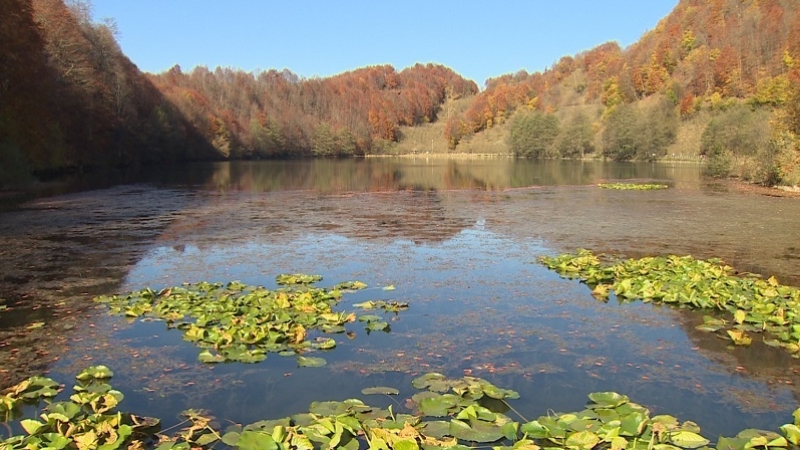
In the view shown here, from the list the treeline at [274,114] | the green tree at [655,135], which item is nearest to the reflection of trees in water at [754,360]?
the green tree at [655,135]

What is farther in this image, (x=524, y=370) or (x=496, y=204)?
(x=496, y=204)

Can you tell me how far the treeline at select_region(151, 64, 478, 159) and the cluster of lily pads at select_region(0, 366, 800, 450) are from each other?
99.6 m

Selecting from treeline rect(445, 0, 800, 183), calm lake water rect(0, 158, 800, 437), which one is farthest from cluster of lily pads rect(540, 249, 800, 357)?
treeline rect(445, 0, 800, 183)

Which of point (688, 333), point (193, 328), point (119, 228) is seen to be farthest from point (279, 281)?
point (119, 228)

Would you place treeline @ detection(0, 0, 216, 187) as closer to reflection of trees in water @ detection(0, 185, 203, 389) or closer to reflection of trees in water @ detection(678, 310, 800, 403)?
reflection of trees in water @ detection(0, 185, 203, 389)

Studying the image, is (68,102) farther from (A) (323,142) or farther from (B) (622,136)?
(A) (323,142)

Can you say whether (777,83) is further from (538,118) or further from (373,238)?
(373,238)

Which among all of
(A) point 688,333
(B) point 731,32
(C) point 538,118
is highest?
(B) point 731,32

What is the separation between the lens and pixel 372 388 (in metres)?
6.84

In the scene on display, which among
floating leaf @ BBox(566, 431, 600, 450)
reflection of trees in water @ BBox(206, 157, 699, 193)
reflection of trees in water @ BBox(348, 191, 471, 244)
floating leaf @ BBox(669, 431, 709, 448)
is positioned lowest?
floating leaf @ BBox(669, 431, 709, 448)

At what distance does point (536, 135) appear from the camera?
116 meters

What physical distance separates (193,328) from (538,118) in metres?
114

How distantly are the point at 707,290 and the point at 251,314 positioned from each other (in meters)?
7.94

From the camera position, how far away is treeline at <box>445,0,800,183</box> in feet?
299
